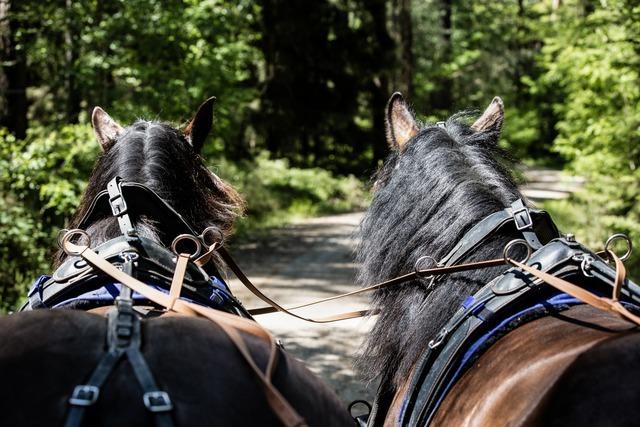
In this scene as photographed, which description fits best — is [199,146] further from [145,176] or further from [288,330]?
[288,330]

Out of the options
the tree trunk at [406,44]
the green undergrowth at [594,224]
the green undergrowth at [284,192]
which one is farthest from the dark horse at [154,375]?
the tree trunk at [406,44]

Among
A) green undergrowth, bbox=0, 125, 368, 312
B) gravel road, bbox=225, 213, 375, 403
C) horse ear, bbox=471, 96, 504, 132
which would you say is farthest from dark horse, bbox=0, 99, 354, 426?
green undergrowth, bbox=0, 125, 368, 312

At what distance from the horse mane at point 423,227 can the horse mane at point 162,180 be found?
2.20 feet

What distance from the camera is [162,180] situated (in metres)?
2.86

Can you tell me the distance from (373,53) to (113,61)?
12.9 m

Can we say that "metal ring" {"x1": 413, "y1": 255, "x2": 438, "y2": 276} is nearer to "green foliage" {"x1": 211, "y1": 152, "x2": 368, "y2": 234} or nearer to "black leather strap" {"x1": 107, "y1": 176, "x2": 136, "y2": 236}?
"black leather strap" {"x1": 107, "y1": 176, "x2": 136, "y2": 236}

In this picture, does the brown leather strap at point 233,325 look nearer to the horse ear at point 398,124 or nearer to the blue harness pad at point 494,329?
the blue harness pad at point 494,329

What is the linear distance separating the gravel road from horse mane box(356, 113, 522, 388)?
0.25m

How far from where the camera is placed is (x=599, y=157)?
32.8 ft

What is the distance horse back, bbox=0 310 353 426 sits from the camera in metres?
1.45

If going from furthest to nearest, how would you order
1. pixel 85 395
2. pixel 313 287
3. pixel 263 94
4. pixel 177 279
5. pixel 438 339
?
pixel 263 94
pixel 313 287
pixel 438 339
pixel 177 279
pixel 85 395

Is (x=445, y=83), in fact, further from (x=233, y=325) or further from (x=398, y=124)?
(x=233, y=325)

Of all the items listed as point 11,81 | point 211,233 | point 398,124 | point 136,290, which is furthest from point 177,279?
point 11,81

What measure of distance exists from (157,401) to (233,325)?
15.3 inches
